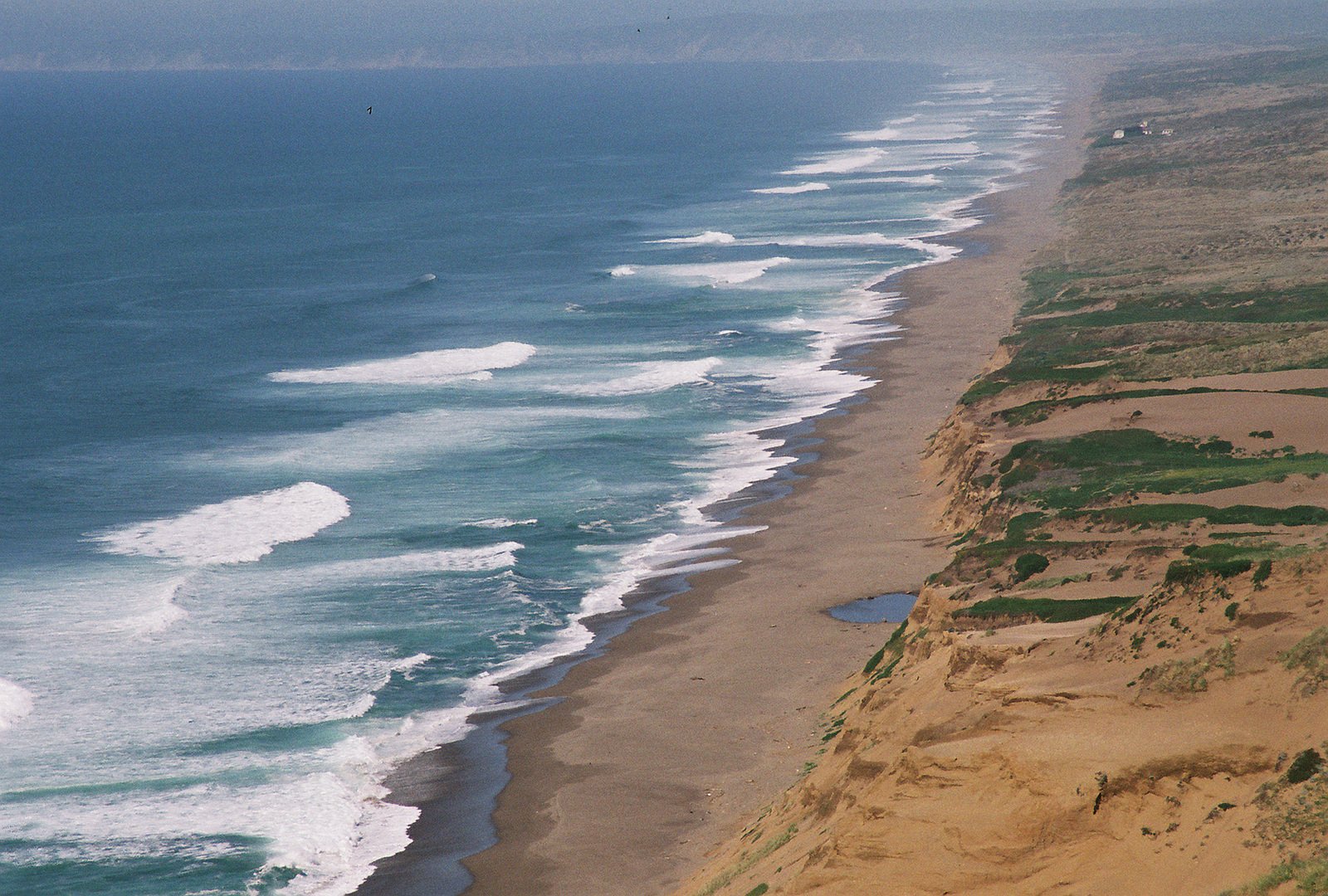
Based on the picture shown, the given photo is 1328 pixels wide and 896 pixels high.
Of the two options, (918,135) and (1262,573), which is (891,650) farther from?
(918,135)

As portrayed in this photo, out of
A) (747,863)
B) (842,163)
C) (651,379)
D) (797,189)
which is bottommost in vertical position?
(651,379)

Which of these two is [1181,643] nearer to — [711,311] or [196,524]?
[196,524]

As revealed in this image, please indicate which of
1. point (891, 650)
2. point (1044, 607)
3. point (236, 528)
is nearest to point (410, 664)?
point (891, 650)

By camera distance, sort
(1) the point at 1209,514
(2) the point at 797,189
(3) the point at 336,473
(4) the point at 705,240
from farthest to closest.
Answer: (2) the point at 797,189, (4) the point at 705,240, (3) the point at 336,473, (1) the point at 1209,514

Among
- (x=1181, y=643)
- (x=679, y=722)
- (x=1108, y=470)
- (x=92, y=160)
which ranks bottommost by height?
(x=679, y=722)

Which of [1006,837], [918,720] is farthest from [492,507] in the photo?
[1006,837]

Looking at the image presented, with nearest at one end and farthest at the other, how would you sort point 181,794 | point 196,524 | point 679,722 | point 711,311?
point 181,794, point 679,722, point 196,524, point 711,311

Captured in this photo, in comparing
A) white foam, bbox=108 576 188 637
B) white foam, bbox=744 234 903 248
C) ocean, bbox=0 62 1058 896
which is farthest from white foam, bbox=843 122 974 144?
white foam, bbox=108 576 188 637
